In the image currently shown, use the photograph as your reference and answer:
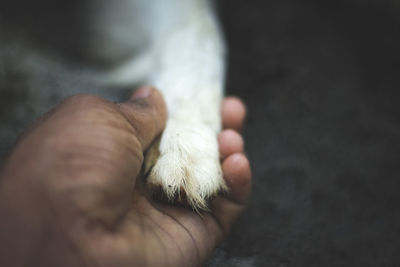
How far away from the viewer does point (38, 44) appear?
1.18 metres

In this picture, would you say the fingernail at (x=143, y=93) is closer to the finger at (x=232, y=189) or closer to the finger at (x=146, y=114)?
the finger at (x=146, y=114)

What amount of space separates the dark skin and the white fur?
59 millimetres

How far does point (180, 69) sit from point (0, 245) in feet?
2.04

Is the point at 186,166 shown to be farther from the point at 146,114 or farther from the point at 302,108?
the point at 302,108

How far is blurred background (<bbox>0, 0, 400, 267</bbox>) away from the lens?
0.75 metres

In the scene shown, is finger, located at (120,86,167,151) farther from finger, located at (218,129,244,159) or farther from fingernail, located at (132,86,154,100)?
finger, located at (218,129,244,159)

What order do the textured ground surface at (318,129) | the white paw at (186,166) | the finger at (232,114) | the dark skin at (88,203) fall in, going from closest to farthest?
the dark skin at (88,203) → the white paw at (186,166) → the textured ground surface at (318,129) → the finger at (232,114)

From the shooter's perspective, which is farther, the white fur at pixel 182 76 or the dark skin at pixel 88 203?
the white fur at pixel 182 76

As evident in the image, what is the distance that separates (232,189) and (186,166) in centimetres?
13

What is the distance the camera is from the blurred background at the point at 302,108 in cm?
75

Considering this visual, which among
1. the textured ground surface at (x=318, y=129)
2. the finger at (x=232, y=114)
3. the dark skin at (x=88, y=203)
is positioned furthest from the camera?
the finger at (x=232, y=114)

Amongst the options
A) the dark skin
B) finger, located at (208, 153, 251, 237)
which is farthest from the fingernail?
finger, located at (208, 153, 251, 237)

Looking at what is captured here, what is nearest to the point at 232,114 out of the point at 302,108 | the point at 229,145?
the point at 229,145

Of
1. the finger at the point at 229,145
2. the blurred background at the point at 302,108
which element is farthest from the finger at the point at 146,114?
the blurred background at the point at 302,108
